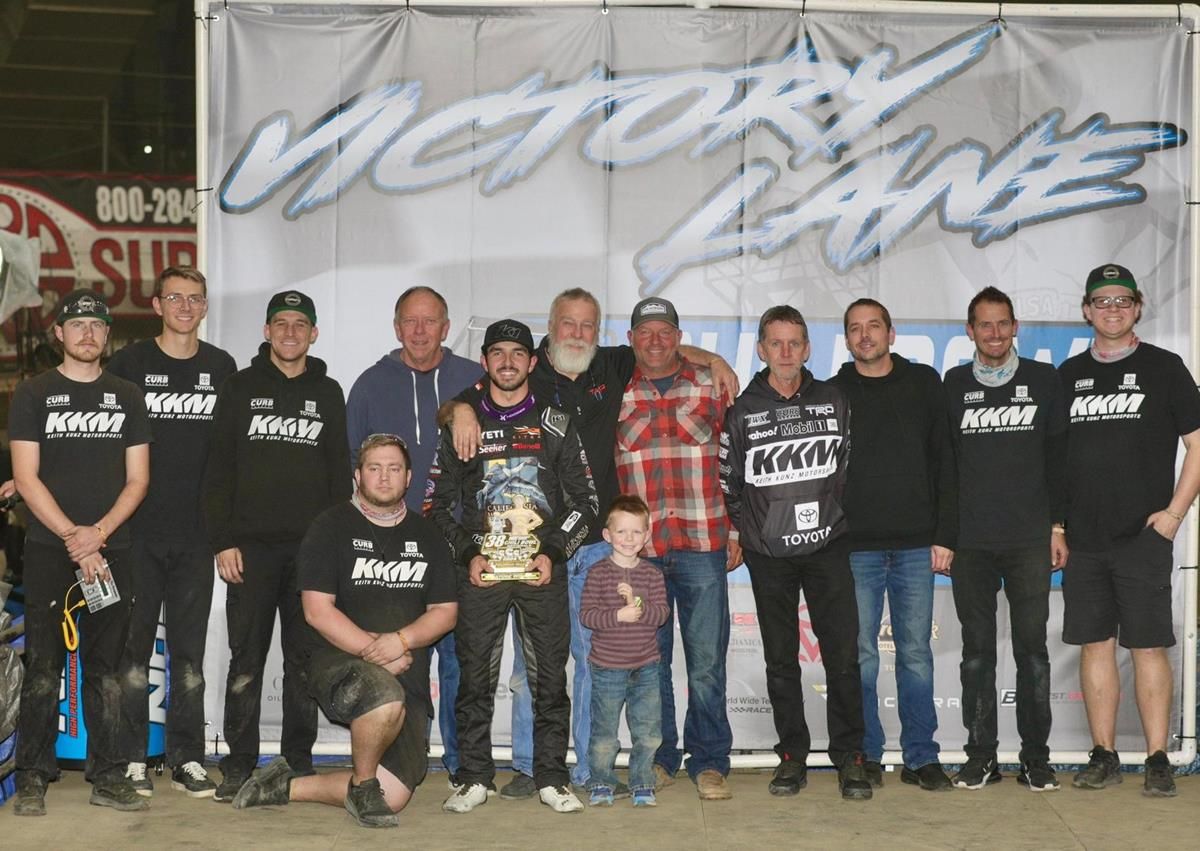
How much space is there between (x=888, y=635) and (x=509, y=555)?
190 centimetres

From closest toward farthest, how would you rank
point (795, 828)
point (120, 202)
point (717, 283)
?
point (795, 828) < point (717, 283) < point (120, 202)

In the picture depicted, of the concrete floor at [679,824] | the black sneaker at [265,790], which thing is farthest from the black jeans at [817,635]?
the black sneaker at [265,790]

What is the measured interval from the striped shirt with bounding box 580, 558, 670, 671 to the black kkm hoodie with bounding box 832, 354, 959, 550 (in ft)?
2.86

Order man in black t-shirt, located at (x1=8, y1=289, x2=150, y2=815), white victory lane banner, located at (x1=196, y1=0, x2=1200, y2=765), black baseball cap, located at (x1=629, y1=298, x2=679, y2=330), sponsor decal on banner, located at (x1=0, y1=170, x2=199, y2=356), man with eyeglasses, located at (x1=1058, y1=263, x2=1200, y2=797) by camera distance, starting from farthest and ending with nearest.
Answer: sponsor decal on banner, located at (x1=0, y1=170, x2=199, y2=356) < white victory lane banner, located at (x1=196, y1=0, x2=1200, y2=765) < man with eyeglasses, located at (x1=1058, y1=263, x2=1200, y2=797) < black baseball cap, located at (x1=629, y1=298, x2=679, y2=330) < man in black t-shirt, located at (x1=8, y1=289, x2=150, y2=815)

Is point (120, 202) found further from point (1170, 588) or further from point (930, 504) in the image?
point (1170, 588)

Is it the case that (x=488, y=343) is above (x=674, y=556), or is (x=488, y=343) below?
above

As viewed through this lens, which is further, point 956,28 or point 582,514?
point 956,28

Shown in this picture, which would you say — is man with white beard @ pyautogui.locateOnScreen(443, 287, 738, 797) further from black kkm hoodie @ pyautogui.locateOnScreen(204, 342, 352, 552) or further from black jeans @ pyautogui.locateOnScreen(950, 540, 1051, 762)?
black jeans @ pyautogui.locateOnScreen(950, 540, 1051, 762)

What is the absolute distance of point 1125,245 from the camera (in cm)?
569

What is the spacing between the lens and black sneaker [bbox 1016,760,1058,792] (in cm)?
523

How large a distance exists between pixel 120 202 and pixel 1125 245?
8153 mm

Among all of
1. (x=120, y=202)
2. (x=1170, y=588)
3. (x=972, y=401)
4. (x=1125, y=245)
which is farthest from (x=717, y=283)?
(x=120, y=202)

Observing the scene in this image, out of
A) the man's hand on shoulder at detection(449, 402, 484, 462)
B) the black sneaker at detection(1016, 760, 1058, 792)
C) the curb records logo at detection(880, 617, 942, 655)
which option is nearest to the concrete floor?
the black sneaker at detection(1016, 760, 1058, 792)

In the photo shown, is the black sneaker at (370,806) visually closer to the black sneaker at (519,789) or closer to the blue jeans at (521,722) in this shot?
the black sneaker at (519,789)
